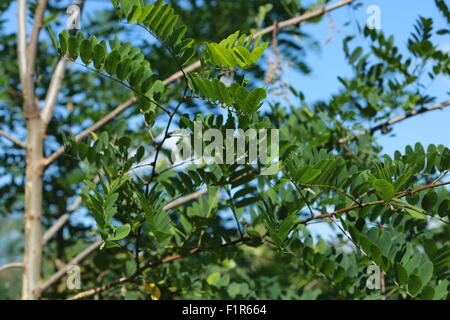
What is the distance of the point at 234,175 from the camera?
1007 mm

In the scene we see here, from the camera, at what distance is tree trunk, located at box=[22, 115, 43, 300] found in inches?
48.1

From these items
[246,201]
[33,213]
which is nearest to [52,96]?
[33,213]

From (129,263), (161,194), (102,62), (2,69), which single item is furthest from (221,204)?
(2,69)

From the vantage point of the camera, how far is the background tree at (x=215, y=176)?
2.88 ft

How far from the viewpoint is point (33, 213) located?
1268 millimetres

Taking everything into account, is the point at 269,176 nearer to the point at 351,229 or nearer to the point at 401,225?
the point at 351,229

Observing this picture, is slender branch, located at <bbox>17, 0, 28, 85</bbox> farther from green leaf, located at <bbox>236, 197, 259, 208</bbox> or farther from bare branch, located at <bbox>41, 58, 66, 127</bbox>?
green leaf, located at <bbox>236, 197, 259, 208</bbox>

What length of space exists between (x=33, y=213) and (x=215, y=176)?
0.51m

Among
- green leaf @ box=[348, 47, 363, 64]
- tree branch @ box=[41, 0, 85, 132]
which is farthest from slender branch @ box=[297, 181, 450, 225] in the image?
tree branch @ box=[41, 0, 85, 132]

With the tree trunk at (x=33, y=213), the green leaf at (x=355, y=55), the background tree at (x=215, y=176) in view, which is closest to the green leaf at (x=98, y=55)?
the background tree at (x=215, y=176)

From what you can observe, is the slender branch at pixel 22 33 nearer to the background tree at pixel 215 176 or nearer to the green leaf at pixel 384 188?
the background tree at pixel 215 176
